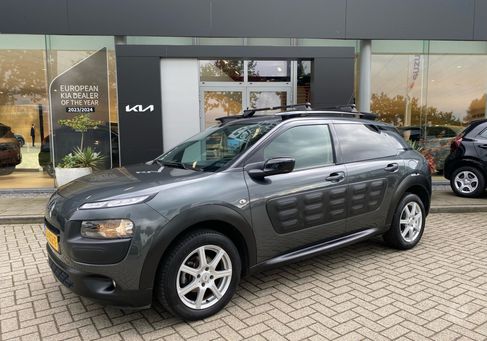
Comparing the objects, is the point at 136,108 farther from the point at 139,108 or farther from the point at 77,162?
the point at 77,162

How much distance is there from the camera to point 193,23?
8539 mm

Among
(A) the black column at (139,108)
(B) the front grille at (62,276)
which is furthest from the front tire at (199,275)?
(A) the black column at (139,108)

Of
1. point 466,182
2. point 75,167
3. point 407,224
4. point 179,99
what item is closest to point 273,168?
point 407,224

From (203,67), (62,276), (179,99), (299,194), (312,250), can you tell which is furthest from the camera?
(203,67)

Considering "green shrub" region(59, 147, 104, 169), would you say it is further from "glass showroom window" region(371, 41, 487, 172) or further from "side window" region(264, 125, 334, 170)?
"glass showroom window" region(371, 41, 487, 172)

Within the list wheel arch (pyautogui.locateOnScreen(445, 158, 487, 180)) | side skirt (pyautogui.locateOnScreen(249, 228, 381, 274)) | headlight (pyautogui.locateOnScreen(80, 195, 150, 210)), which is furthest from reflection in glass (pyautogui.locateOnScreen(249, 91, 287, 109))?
headlight (pyautogui.locateOnScreen(80, 195, 150, 210))

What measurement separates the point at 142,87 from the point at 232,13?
2.42 metres

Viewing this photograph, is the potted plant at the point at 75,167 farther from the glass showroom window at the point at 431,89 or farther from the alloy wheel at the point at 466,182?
the alloy wheel at the point at 466,182

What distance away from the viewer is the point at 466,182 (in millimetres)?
8453

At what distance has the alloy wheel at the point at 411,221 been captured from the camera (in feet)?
16.7

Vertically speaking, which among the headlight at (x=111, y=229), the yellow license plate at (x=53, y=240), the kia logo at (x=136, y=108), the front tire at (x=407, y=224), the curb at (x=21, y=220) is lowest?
the curb at (x=21, y=220)

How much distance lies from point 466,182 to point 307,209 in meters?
5.97

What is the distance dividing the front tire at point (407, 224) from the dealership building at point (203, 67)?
4.12 meters

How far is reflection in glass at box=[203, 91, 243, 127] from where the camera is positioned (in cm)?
967
